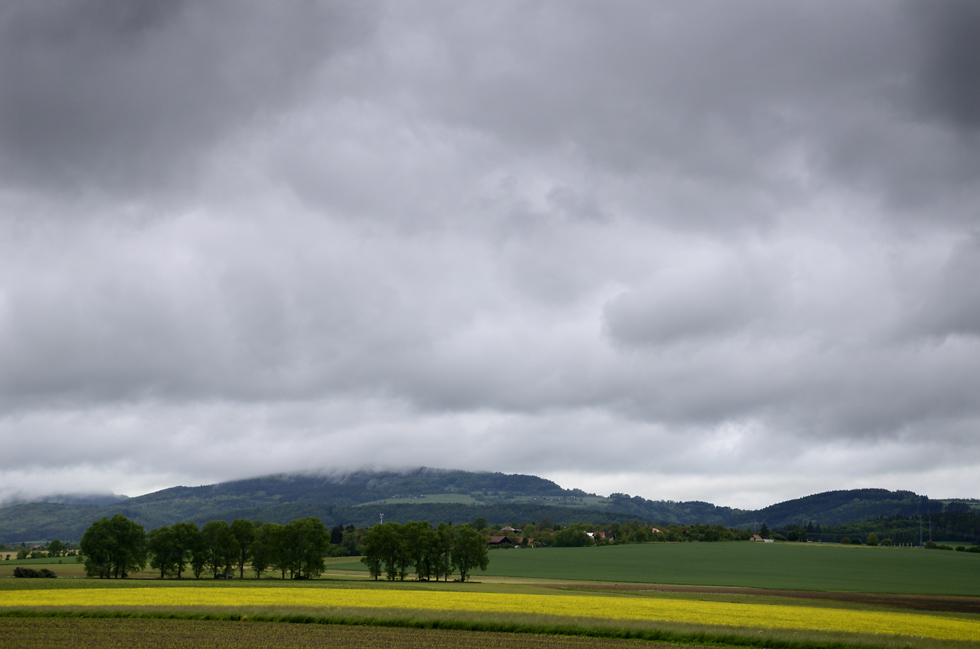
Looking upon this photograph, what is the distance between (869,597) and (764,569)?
199 feet

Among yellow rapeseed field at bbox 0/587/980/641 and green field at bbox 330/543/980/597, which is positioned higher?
yellow rapeseed field at bbox 0/587/980/641

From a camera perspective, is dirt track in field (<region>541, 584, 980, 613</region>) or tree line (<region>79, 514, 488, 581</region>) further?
tree line (<region>79, 514, 488, 581</region>)

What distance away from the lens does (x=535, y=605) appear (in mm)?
65438

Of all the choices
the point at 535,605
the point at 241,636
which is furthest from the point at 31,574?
the point at 241,636

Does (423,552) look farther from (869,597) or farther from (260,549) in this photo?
(869,597)

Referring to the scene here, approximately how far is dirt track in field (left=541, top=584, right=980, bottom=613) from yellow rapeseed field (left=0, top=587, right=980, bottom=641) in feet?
82.8

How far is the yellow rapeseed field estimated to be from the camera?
55.2 m

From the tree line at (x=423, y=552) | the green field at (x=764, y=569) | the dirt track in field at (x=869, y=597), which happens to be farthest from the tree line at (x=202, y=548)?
the dirt track in field at (x=869, y=597)

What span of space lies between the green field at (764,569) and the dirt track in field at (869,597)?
9.82m

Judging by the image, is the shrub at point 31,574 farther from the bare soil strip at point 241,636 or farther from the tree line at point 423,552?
the bare soil strip at point 241,636

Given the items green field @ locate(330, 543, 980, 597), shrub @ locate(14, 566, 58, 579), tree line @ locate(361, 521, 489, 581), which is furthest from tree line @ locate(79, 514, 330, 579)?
green field @ locate(330, 543, 980, 597)

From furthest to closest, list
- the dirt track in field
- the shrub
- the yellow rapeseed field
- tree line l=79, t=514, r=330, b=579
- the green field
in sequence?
the green field, tree line l=79, t=514, r=330, b=579, the shrub, the dirt track in field, the yellow rapeseed field

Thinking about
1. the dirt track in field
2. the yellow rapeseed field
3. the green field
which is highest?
the yellow rapeseed field

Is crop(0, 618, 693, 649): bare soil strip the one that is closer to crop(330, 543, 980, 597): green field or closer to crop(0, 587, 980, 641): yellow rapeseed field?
crop(0, 587, 980, 641): yellow rapeseed field
